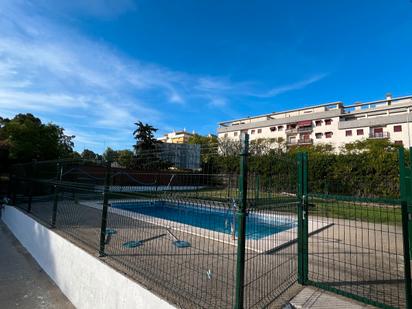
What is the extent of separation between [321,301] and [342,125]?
41.7 m

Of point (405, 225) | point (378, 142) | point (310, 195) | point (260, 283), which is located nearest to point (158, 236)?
point (260, 283)

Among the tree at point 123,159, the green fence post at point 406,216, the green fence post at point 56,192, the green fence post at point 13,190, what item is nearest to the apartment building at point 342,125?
the tree at point 123,159

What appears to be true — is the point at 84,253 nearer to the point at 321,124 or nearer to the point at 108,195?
the point at 108,195

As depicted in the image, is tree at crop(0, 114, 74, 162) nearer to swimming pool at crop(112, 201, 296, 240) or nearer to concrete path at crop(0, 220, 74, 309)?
concrete path at crop(0, 220, 74, 309)

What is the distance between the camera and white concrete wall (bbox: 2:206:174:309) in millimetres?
2523

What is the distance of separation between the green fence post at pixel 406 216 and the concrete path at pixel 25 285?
398 centimetres

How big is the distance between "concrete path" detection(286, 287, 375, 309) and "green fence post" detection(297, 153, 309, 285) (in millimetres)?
276

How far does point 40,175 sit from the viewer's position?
20.1 feet

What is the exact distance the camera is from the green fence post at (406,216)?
2156mm

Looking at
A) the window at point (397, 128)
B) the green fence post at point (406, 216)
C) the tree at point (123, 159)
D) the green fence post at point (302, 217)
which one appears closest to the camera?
the green fence post at point (406, 216)

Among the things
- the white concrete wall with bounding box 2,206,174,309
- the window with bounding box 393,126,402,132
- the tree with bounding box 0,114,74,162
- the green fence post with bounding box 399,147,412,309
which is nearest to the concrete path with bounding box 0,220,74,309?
the white concrete wall with bounding box 2,206,174,309

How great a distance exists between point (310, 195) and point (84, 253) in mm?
3185

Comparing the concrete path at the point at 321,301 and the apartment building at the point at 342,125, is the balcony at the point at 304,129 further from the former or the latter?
the concrete path at the point at 321,301

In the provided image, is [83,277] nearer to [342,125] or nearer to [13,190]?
[13,190]
